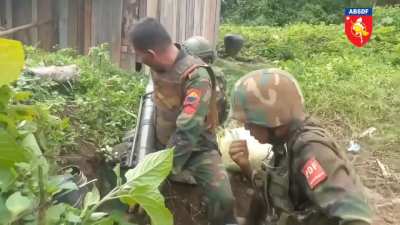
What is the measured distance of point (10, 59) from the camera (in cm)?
131

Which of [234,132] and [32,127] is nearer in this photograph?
[32,127]

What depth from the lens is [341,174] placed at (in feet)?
7.84

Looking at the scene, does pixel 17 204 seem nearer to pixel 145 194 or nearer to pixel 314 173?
pixel 145 194

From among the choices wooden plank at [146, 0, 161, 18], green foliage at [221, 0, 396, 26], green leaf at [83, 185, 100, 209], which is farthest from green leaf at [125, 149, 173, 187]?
green foliage at [221, 0, 396, 26]

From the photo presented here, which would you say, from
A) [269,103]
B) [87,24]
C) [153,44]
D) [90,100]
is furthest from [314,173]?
[87,24]

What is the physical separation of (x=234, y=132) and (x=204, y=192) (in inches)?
37.2

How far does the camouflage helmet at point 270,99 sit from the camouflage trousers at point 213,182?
1392 millimetres

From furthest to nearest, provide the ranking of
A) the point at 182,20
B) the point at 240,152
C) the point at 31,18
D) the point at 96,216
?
the point at 182,20
the point at 31,18
the point at 240,152
the point at 96,216

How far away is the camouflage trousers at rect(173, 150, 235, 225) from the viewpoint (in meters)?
3.99

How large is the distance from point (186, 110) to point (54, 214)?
2.37 m

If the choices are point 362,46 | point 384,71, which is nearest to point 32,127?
point 384,71

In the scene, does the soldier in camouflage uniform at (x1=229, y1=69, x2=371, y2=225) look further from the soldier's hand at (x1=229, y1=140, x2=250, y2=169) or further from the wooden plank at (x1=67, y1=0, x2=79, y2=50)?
the wooden plank at (x1=67, y1=0, x2=79, y2=50)

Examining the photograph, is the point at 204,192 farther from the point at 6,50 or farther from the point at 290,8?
the point at 290,8

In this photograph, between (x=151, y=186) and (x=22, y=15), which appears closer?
(x=151, y=186)
